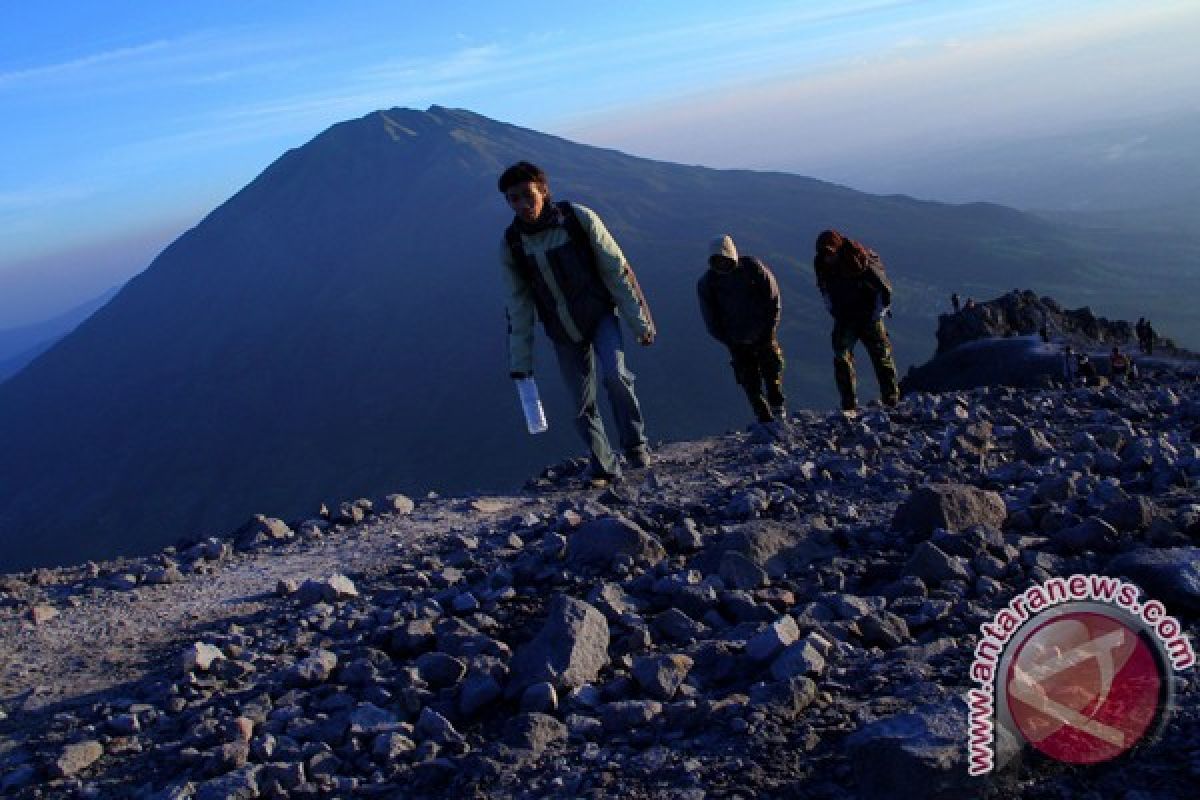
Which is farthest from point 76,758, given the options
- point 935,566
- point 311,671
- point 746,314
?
point 746,314

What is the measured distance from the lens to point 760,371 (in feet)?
31.6

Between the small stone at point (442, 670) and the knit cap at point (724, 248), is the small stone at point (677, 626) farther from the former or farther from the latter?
the knit cap at point (724, 248)

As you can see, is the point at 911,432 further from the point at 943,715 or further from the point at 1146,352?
the point at 1146,352

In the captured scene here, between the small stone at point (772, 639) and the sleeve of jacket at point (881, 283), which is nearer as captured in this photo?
the small stone at point (772, 639)

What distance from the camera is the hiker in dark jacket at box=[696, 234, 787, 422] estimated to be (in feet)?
30.1

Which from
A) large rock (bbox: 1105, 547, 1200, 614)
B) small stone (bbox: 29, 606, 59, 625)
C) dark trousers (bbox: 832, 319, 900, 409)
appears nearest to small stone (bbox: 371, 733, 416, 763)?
large rock (bbox: 1105, 547, 1200, 614)

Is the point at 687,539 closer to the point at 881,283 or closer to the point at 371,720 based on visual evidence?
the point at 371,720

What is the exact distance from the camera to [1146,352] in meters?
27.9

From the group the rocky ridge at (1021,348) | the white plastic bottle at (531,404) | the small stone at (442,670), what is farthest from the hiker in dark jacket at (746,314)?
the rocky ridge at (1021,348)

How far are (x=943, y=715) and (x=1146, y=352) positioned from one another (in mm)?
28993

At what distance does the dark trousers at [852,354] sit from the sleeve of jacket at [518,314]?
12.6 ft

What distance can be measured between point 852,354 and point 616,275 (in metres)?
3.91

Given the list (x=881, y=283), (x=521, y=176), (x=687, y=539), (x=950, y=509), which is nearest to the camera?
(x=950, y=509)

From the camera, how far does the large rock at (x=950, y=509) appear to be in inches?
189
